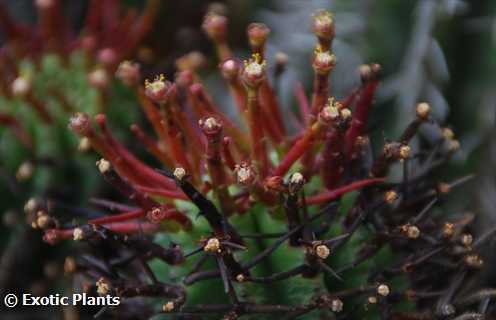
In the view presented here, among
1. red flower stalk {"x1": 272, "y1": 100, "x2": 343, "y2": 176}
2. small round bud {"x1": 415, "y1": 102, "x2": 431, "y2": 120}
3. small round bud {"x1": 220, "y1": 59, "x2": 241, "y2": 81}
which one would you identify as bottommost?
red flower stalk {"x1": 272, "y1": 100, "x2": 343, "y2": 176}

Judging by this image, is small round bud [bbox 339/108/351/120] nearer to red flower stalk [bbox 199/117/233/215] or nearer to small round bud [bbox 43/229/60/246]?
red flower stalk [bbox 199/117/233/215]

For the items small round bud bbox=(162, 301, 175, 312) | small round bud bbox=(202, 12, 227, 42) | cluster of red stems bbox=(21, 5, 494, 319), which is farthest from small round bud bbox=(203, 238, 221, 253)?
small round bud bbox=(202, 12, 227, 42)

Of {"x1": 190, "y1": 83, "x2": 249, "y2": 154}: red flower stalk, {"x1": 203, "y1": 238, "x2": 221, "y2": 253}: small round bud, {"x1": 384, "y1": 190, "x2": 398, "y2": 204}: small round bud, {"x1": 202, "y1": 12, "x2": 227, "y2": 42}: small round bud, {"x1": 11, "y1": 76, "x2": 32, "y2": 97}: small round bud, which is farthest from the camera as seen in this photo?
{"x1": 11, "y1": 76, "x2": 32, "y2": 97}: small round bud

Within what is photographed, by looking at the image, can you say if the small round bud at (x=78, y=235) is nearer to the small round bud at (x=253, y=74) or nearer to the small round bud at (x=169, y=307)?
the small round bud at (x=169, y=307)

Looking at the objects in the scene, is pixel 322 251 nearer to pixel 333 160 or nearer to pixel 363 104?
pixel 333 160

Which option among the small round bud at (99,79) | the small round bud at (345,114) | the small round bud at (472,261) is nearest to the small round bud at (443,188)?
the small round bud at (472,261)

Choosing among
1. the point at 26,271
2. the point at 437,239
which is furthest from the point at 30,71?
the point at 437,239

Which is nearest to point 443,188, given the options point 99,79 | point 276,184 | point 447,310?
point 447,310

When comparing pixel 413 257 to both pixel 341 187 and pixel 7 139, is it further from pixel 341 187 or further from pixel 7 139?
pixel 7 139
